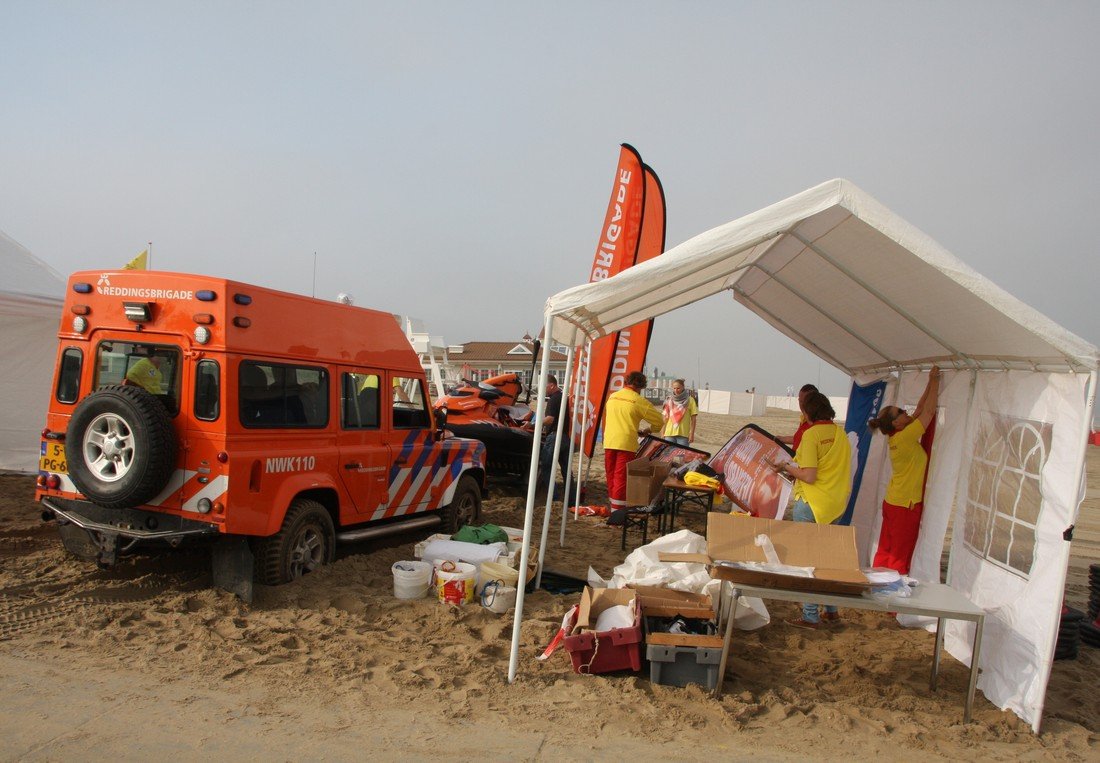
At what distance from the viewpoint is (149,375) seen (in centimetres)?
528

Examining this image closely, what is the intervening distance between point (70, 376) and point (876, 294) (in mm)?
6231

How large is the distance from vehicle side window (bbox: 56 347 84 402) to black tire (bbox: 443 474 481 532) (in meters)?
3.58

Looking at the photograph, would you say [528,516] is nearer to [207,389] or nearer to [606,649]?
[606,649]

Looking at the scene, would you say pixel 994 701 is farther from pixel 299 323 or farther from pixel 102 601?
pixel 102 601

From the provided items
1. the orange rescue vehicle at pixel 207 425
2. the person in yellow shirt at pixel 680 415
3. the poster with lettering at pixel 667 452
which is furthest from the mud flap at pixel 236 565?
the person in yellow shirt at pixel 680 415

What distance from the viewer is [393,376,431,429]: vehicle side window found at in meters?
7.00

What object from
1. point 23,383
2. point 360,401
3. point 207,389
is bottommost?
point 23,383

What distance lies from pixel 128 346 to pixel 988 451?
20.8 feet

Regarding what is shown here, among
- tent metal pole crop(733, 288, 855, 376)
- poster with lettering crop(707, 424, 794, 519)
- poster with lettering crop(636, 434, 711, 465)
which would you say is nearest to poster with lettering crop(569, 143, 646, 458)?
poster with lettering crop(636, 434, 711, 465)

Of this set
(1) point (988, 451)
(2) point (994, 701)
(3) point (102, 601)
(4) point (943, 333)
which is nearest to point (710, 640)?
(2) point (994, 701)

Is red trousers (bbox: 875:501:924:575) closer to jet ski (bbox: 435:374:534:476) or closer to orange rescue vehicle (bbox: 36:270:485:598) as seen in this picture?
orange rescue vehicle (bbox: 36:270:485:598)

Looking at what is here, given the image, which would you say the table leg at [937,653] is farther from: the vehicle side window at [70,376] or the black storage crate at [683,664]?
the vehicle side window at [70,376]

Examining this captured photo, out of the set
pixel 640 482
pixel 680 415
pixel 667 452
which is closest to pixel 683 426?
pixel 680 415

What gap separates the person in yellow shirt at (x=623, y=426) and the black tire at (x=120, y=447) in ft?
16.9
